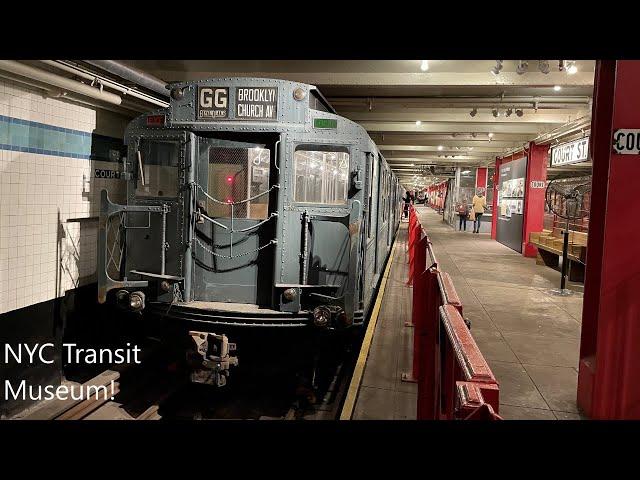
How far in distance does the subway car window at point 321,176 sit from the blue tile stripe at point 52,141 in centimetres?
346

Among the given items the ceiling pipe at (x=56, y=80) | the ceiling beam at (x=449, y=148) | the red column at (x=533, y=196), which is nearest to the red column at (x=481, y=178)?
the ceiling beam at (x=449, y=148)

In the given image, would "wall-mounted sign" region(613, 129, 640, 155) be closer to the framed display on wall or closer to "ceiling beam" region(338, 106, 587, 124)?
"ceiling beam" region(338, 106, 587, 124)

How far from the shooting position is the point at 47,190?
6531 millimetres

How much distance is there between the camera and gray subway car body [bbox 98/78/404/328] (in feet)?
17.8

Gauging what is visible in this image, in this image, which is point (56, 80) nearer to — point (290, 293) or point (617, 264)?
point (290, 293)

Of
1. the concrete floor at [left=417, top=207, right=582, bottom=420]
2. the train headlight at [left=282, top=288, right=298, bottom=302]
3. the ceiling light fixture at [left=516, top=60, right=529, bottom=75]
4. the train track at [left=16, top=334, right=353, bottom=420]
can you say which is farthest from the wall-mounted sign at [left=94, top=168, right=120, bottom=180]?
the ceiling light fixture at [left=516, top=60, right=529, bottom=75]

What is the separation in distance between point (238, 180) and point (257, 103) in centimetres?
92

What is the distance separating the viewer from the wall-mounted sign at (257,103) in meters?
5.41

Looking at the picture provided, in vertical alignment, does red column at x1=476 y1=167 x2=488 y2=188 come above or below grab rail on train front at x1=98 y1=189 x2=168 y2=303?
above

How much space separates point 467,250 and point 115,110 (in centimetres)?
1257

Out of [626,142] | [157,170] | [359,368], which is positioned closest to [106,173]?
[157,170]

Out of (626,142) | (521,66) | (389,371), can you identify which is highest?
(521,66)

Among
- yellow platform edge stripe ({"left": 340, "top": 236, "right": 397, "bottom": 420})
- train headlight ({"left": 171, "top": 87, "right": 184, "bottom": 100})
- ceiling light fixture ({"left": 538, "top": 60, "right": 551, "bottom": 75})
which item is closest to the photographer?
yellow platform edge stripe ({"left": 340, "top": 236, "right": 397, "bottom": 420})

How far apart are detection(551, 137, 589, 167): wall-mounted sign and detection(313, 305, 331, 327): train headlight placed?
22.3 ft
